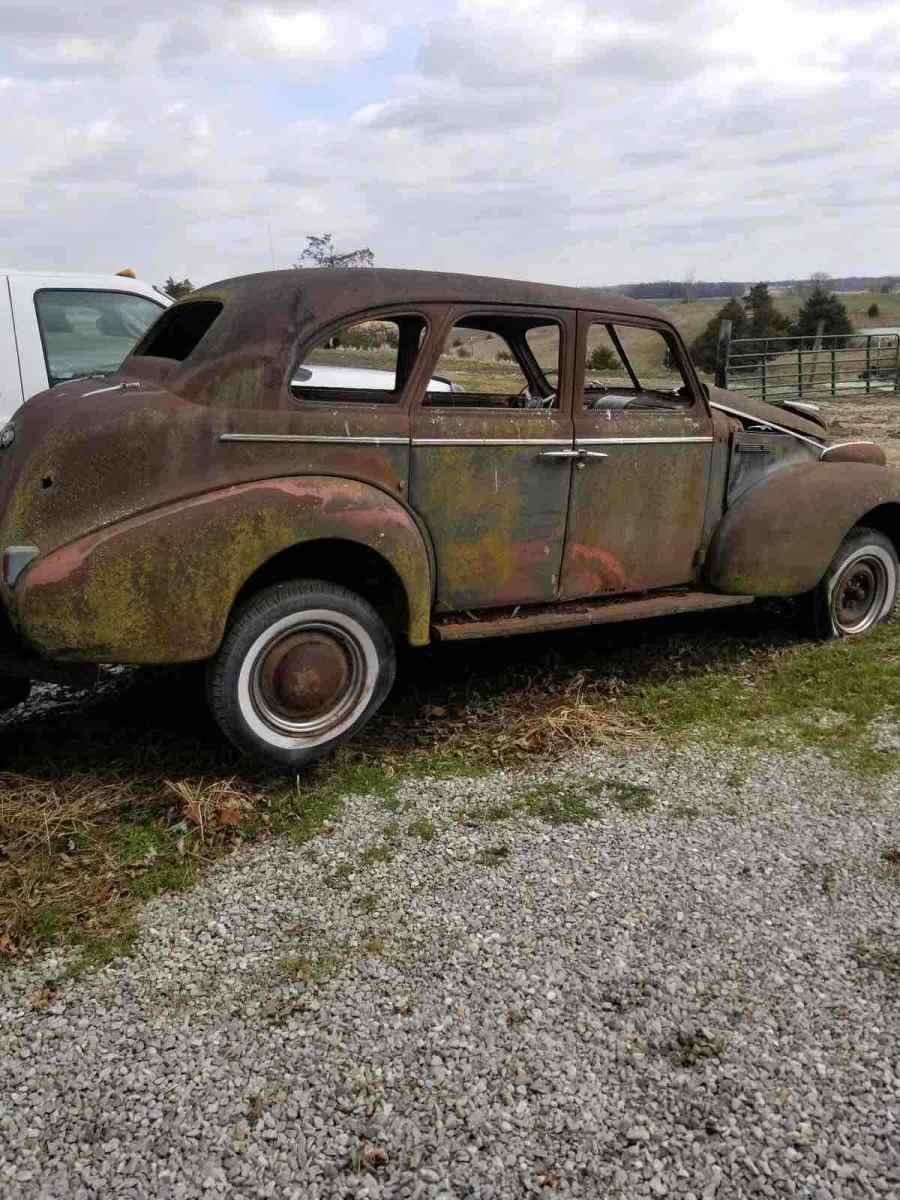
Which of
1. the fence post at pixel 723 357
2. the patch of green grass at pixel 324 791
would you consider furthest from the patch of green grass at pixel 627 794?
the fence post at pixel 723 357

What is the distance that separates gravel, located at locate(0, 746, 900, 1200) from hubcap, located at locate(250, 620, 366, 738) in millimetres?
448

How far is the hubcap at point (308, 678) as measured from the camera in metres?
3.68

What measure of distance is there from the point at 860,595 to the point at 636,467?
6.19ft

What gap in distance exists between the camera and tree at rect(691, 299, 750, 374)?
31.0 metres

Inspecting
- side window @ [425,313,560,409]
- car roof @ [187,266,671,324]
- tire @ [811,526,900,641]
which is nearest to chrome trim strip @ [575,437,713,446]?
side window @ [425,313,560,409]

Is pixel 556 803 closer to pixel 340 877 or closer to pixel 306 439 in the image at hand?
pixel 340 877

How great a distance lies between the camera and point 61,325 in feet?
21.3

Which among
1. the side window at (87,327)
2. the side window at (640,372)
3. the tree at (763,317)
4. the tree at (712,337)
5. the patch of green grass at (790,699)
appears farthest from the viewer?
the tree at (763,317)

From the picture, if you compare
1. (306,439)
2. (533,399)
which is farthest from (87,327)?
(306,439)

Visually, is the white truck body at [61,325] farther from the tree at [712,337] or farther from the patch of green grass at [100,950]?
the tree at [712,337]

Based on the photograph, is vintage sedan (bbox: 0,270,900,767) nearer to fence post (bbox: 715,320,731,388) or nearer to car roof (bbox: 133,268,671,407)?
car roof (bbox: 133,268,671,407)

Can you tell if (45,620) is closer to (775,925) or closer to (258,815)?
(258,815)

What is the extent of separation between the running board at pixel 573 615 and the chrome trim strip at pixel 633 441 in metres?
0.76

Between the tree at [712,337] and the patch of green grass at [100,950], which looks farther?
the tree at [712,337]
